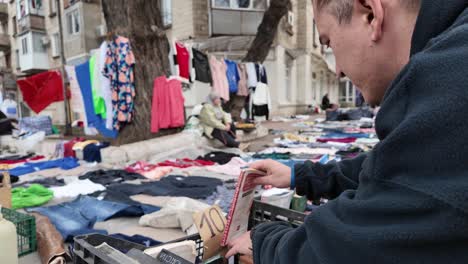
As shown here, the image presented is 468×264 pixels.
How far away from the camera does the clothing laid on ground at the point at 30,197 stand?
9.48 feet

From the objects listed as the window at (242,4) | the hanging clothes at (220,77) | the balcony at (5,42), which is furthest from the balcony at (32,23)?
the hanging clothes at (220,77)

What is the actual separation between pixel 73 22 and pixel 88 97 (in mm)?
17927

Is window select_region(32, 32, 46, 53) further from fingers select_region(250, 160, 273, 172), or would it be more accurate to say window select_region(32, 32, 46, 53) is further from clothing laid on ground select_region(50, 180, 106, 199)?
fingers select_region(250, 160, 273, 172)

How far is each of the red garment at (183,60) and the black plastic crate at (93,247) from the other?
615 centimetres

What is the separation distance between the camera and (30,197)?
3053mm

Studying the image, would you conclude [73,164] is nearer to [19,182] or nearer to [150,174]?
[19,182]

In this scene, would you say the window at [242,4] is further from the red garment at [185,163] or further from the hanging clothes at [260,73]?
the red garment at [185,163]

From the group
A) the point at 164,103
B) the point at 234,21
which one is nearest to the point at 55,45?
the point at 234,21

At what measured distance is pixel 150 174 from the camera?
4246 mm

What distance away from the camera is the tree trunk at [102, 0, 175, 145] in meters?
5.96

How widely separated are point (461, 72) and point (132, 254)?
100 cm

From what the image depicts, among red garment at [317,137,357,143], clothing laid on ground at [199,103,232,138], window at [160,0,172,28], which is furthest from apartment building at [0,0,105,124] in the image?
red garment at [317,137,357,143]

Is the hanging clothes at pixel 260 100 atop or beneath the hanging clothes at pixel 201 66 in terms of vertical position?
beneath

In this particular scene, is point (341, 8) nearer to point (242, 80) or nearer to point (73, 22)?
point (242, 80)
